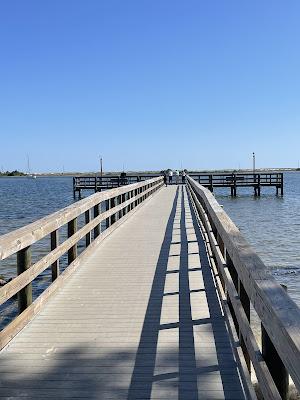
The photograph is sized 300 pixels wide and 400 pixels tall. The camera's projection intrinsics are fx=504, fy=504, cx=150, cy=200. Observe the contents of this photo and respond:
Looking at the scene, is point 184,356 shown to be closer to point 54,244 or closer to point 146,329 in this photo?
point 146,329

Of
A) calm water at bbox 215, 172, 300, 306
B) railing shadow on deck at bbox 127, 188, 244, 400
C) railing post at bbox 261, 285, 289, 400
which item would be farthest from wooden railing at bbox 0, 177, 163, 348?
calm water at bbox 215, 172, 300, 306

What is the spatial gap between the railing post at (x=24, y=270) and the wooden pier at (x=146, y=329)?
0.01 m

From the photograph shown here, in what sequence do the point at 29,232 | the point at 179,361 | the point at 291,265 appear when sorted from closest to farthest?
the point at 179,361
the point at 29,232
the point at 291,265

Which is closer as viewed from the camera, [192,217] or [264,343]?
[264,343]

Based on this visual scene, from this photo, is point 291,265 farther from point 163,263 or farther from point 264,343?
point 264,343

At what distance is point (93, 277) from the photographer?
7.31m

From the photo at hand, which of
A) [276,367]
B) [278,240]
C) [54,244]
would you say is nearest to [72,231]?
[54,244]

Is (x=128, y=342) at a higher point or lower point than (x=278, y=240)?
higher

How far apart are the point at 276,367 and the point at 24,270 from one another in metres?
3.12

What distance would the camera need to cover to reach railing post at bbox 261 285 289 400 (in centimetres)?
262

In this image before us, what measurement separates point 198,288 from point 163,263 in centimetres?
170

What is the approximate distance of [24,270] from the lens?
512 cm

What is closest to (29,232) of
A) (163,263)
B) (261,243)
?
(163,263)

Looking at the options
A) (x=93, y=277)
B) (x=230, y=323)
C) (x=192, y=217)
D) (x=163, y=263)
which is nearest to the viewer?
(x=230, y=323)
